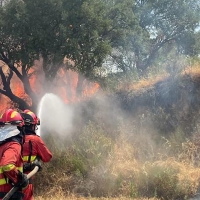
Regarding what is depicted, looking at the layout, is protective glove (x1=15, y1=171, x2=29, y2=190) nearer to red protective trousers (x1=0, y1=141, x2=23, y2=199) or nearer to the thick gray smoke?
red protective trousers (x1=0, y1=141, x2=23, y2=199)

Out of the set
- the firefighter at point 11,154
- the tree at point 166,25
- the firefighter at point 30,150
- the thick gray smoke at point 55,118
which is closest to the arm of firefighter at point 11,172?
the firefighter at point 11,154

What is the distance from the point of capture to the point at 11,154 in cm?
384

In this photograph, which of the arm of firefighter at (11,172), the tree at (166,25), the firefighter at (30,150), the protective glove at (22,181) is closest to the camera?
the arm of firefighter at (11,172)

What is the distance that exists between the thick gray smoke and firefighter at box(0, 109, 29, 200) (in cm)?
616

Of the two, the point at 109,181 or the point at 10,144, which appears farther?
the point at 109,181

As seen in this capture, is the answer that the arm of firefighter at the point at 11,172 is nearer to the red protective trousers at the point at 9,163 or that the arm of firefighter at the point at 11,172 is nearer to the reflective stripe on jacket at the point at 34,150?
the red protective trousers at the point at 9,163

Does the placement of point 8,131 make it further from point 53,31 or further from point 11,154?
point 53,31

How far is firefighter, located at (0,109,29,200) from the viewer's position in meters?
3.81

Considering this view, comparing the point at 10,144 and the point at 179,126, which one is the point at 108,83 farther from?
the point at 10,144

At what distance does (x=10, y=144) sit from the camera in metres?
3.96

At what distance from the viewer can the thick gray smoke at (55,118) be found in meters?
10.6

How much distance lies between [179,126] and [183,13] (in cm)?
1468

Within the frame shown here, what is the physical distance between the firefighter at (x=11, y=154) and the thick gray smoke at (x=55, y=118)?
6.16 m

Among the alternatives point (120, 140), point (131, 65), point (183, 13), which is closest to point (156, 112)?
point (120, 140)
